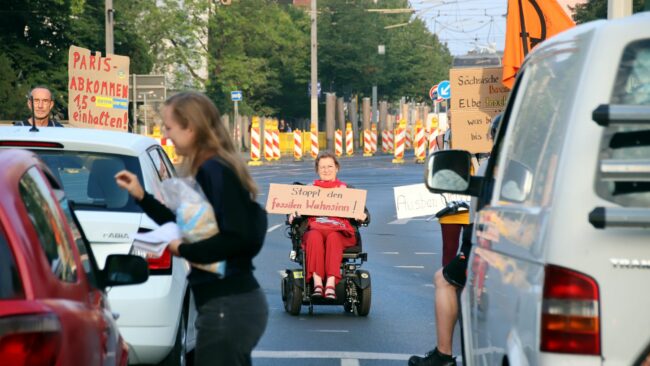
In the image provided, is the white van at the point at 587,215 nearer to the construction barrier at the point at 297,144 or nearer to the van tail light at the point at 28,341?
the van tail light at the point at 28,341

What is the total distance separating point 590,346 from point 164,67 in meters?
68.9

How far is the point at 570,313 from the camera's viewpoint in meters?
4.39

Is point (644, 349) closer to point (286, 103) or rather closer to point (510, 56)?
point (510, 56)

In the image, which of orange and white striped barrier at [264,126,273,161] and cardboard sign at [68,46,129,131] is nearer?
cardboard sign at [68,46,129,131]

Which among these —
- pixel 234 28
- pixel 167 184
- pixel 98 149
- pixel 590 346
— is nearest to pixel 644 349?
pixel 590 346

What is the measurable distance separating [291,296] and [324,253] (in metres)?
0.48

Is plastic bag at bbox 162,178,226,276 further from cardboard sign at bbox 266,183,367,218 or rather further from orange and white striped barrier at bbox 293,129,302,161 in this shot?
orange and white striped barrier at bbox 293,129,302,161

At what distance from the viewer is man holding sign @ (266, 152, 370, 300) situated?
13.1 m

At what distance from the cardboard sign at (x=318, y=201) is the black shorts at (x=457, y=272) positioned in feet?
15.1

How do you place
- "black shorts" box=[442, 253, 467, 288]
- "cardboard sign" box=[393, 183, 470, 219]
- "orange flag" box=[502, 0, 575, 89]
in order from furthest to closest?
"cardboard sign" box=[393, 183, 470, 219] < "orange flag" box=[502, 0, 575, 89] < "black shorts" box=[442, 253, 467, 288]

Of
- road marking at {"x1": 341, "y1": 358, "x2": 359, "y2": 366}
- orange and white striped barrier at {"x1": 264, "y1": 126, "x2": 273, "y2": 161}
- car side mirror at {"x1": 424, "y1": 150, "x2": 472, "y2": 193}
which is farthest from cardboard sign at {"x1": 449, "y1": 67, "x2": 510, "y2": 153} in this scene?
orange and white striped barrier at {"x1": 264, "y1": 126, "x2": 273, "y2": 161}

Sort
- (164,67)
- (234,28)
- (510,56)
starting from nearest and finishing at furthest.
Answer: (510,56) → (164,67) → (234,28)

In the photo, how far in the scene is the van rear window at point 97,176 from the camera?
8.59m

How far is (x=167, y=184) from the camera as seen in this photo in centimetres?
598
